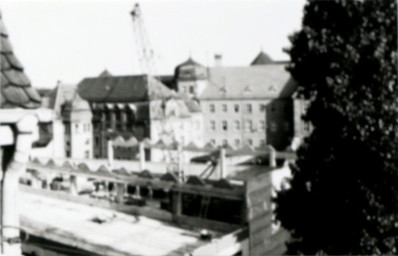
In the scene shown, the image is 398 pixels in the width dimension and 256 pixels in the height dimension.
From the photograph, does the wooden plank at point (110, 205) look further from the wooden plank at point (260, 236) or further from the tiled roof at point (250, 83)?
the tiled roof at point (250, 83)

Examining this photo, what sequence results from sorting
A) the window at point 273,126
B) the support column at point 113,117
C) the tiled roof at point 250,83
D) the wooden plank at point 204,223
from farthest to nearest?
the tiled roof at point 250,83 → the window at point 273,126 → the support column at point 113,117 → the wooden plank at point 204,223

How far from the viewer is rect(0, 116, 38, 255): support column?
10.4ft

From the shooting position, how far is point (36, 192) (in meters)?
24.7

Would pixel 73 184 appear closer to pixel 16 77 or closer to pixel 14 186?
pixel 14 186

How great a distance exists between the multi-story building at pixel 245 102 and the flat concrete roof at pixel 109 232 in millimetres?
31414

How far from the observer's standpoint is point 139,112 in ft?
157

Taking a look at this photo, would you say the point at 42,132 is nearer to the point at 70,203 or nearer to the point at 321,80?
the point at 321,80

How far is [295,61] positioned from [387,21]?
2272 millimetres

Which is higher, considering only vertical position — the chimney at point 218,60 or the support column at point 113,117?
the chimney at point 218,60

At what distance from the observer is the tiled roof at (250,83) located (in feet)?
164

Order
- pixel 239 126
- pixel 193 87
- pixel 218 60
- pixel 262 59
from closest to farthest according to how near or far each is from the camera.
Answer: pixel 239 126
pixel 193 87
pixel 218 60
pixel 262 59

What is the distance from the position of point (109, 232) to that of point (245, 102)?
36.1 metres

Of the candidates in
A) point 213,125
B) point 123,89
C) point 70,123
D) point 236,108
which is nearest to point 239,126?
point 236,108

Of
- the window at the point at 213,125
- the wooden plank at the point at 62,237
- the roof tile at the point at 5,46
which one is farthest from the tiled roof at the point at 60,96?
the roof tile at the point at 5,46
